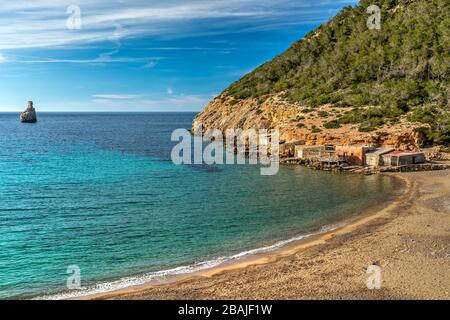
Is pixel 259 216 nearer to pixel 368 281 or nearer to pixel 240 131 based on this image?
pixel 368 281

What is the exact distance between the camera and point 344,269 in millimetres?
20203

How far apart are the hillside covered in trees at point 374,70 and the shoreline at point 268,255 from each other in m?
33.0

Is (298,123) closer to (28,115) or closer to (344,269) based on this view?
(344,269)

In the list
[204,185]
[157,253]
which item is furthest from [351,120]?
[157,253]

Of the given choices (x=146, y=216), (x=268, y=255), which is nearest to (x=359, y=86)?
(x=146, y=216)

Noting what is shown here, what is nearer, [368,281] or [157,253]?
[368,281]

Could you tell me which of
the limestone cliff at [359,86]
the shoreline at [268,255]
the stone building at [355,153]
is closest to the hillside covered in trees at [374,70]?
the limestone cliff at [359,86]

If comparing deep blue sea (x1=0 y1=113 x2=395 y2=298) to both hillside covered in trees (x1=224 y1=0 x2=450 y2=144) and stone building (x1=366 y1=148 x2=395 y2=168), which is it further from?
hillside covered in trees (x1=224 y1=0 x2=450 y2=144)

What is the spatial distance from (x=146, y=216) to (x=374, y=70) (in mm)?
67370

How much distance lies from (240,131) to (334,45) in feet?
118

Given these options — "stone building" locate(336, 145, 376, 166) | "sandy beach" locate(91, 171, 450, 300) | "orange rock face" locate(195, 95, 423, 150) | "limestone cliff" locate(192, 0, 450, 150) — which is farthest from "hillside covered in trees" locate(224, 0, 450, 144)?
"sandy beach" locate(91, 171, 450, 300)

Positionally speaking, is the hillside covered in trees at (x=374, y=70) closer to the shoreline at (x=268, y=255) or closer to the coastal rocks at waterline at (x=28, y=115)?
the shoreline at (x=268, y=255)

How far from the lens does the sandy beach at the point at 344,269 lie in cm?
1772
